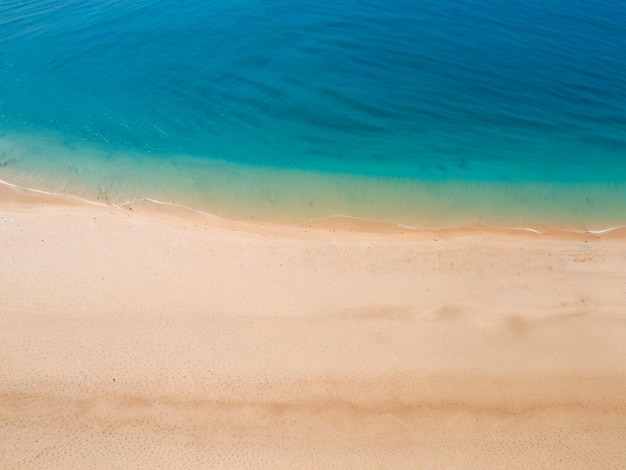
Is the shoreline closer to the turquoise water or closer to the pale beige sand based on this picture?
the pale beige sand

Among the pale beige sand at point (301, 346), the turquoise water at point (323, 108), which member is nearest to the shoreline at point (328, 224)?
the pale beige sand at point (301, 346)

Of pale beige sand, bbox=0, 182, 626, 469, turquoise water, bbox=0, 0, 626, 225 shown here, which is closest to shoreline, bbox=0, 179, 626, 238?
pale beige sand, bbox=0, 182, 626, 469

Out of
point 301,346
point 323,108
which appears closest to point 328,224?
point 301,346

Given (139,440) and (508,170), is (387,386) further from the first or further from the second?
(508,170)

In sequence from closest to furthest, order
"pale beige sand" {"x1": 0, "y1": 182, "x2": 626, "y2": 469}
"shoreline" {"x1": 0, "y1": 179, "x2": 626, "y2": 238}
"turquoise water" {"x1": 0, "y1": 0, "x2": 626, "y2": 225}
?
"pale beige sand" {"x1": 0, "y1": 182, "x2": 626, "y2": 469} < "shoreline" {"x1": 0, "y1": 179, "x2": 626, "y2": 238} < "turquoise water" {"x1": 0, "y1": 0, "x2": 626, "y2": 225}

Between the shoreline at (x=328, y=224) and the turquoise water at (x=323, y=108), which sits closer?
the shoreline at (x=328, y=224)

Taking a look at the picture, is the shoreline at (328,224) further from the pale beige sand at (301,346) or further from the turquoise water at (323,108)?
the turquoise water at (323,108)
